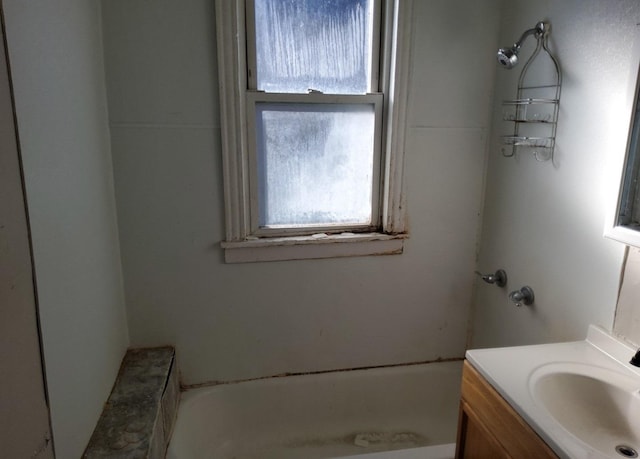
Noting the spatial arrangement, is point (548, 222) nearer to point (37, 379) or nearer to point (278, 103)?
point (278, 103)

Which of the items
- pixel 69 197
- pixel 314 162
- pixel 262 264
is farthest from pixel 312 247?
pixel 69 197

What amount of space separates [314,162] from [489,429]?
112 cm

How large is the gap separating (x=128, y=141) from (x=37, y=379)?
3.04 ft

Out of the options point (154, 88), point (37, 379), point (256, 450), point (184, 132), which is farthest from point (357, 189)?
point (37, 379)

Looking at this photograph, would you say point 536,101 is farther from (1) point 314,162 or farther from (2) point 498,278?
(1) point 314,162

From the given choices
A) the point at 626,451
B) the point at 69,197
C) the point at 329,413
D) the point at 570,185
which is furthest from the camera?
the point at 329,413

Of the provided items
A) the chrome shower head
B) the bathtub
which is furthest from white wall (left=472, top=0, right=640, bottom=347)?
the bathtub

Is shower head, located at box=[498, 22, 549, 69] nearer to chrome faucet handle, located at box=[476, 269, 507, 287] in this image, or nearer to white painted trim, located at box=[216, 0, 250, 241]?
chrome faucet handle, located at box=[476, 269, 507, 287]

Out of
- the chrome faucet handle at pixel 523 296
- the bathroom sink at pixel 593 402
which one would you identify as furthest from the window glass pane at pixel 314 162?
the bathroom sink at pixel 593 402

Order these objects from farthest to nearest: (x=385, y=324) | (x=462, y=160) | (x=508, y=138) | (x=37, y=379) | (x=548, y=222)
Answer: (x=385, y=324)
(x=462, y=160)
(x=508, y=138)
(x=548, y=222)
(x=37, y=379)

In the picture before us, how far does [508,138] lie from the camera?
1.70 m

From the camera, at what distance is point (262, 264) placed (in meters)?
1.83

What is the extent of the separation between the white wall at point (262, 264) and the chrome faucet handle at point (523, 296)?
384mm

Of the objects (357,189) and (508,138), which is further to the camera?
(357,189)
